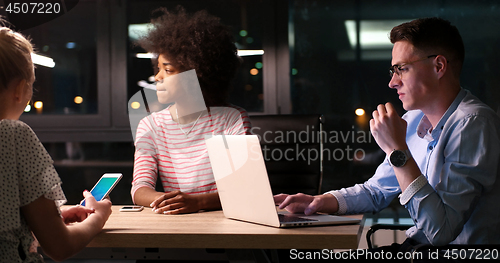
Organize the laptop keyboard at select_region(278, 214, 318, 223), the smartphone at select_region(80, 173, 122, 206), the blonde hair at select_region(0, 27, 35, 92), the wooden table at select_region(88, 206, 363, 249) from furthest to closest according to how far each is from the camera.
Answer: the smartphone at select_region(80, 173, 122, 206) → the laptop keyboard at select_region(278, 214, 318, 223) → the wooden table at select_region(88, 206, 363, 249) → the blonde hair at select_region(0, 27, 35, 92)

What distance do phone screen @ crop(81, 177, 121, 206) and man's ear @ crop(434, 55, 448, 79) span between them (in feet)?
3.72

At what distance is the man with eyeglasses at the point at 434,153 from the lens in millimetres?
1202

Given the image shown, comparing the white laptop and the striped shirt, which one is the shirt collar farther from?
the striped shirt

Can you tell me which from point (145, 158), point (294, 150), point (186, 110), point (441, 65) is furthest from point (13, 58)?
point (294, 150)

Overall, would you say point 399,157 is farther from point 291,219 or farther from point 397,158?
point 291,219

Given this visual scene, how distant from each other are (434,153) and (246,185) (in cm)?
61

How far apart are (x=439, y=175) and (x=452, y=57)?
42 cm

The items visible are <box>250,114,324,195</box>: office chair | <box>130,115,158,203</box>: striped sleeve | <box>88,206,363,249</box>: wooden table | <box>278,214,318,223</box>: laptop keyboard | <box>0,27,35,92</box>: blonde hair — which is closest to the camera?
<box>0,27,35,92</box>: blonde hair

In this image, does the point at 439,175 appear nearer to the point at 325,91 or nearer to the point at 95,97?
the point at 325,91

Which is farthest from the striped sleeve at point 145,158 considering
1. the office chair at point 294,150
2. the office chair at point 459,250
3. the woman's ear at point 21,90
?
the office chair at point 459,250

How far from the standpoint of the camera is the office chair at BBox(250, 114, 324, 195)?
209cm

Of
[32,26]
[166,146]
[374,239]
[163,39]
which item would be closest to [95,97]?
[32,26]

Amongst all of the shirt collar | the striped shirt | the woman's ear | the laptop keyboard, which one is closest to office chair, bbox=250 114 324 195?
the striped shirt

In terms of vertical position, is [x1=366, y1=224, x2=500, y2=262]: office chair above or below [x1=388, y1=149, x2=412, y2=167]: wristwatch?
below
